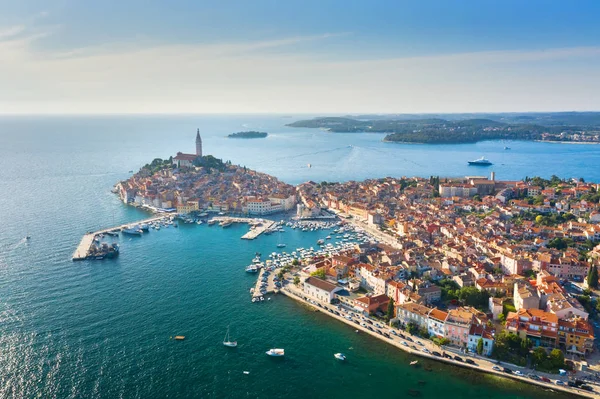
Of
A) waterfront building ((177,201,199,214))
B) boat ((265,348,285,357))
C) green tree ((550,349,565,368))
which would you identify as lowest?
boat ((265,348,285,357))

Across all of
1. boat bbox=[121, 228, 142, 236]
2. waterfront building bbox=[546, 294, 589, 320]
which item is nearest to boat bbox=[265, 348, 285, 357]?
waterfront building bbox=[546, 294, 589, 320]

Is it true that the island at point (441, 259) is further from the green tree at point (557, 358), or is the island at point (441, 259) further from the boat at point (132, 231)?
the boat at point (132, 231)

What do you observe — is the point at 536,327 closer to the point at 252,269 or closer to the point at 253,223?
the point at 252,269

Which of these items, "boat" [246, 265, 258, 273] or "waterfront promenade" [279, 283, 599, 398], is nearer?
"waterfront promenade" [279, 283, 599, 398]

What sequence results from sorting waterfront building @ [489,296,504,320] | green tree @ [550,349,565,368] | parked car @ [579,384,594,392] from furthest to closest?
waterfront building @ [489,296,504,320] → green tree @ [550,349,565,368] → parked car @ [579,384,594,392]

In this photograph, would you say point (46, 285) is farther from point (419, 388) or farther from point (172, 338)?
point (419, 388)

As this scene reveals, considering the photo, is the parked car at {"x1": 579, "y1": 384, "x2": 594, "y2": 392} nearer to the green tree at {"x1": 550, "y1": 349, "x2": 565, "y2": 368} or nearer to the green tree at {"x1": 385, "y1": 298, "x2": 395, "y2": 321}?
the green tree at {"x1": 550, "y1": 349, "x2": 565, "y2": 368}

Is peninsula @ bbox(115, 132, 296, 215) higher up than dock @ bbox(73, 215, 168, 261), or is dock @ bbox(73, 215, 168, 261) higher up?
peninsula @ bbox(115, 132, 296, 215)
